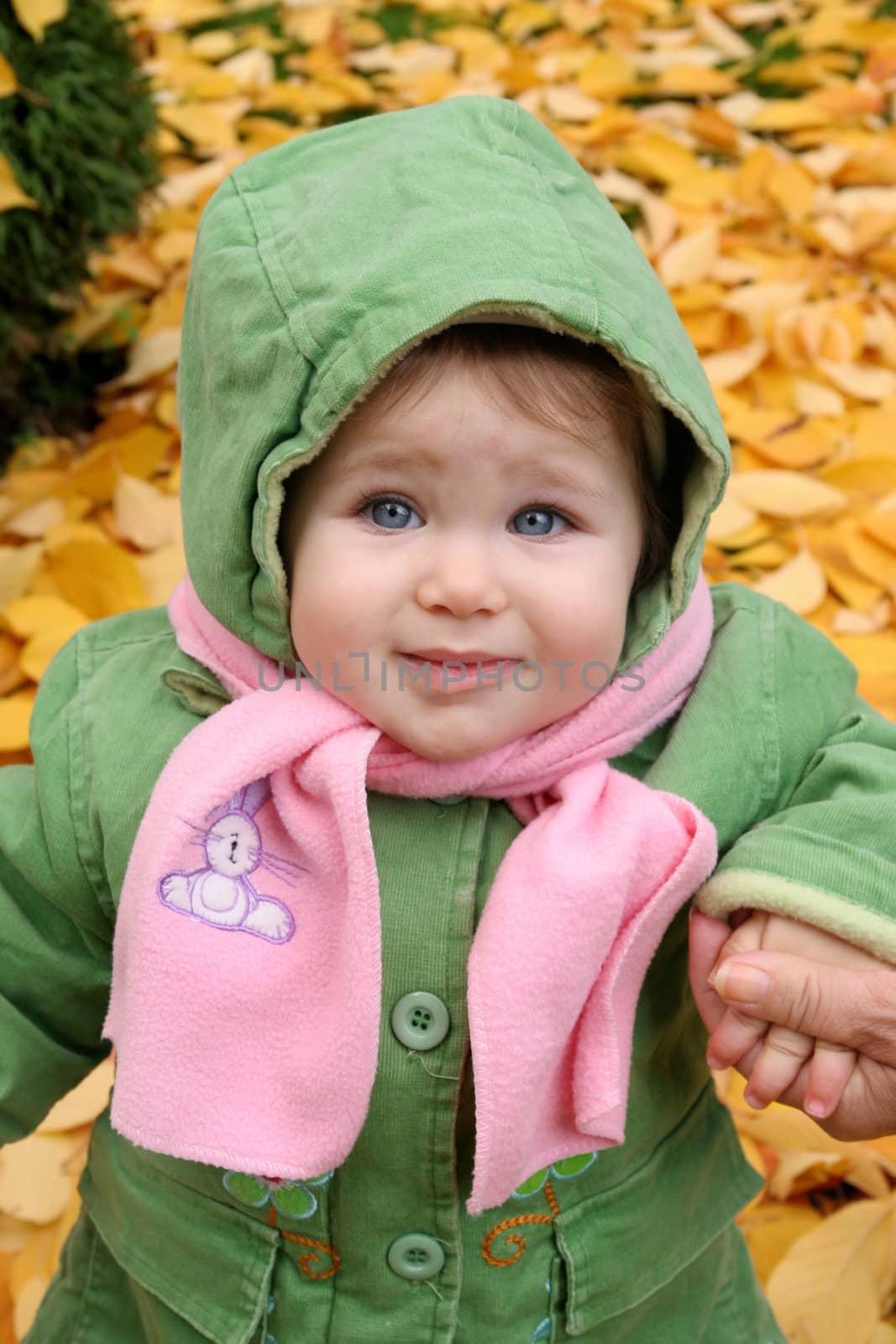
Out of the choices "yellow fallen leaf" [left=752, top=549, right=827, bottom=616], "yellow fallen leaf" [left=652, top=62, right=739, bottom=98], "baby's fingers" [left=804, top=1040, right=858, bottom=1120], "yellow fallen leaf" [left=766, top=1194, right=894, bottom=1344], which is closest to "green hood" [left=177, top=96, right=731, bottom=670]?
"baby's fingers" [left=804, top=1040, right=858, bottom=1120]

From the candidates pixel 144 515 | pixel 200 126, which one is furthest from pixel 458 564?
pixel 200 126

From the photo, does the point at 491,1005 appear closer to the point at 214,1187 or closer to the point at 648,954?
the point at 648,954

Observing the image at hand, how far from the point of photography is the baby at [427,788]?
91 centimetres

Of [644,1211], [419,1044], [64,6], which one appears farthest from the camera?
[64,6]

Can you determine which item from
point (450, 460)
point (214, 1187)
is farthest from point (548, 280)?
point (214, 1187)

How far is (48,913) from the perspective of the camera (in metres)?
1.09

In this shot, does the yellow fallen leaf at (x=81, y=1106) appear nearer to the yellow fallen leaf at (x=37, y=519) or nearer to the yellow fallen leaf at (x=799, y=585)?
the yellow fallen leaf at (x=37, y=519)

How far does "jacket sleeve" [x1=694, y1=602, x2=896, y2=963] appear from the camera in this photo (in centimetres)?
95

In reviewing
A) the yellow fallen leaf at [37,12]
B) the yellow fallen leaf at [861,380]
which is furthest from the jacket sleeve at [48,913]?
the yellow fallen leaf at [861,380]

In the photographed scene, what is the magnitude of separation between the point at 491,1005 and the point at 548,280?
19.6 inches

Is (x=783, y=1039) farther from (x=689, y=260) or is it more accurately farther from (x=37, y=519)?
(x=689, y=260)

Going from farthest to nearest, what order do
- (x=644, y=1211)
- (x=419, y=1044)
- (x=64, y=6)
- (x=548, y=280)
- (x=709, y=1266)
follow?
(x=64, y=6), (x=709, y=1266), (x=644, y=1211), (x=419, y=1044), (x=548, y=280)

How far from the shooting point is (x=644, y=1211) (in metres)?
1.11

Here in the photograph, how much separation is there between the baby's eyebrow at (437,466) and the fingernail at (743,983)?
0.35 meters
